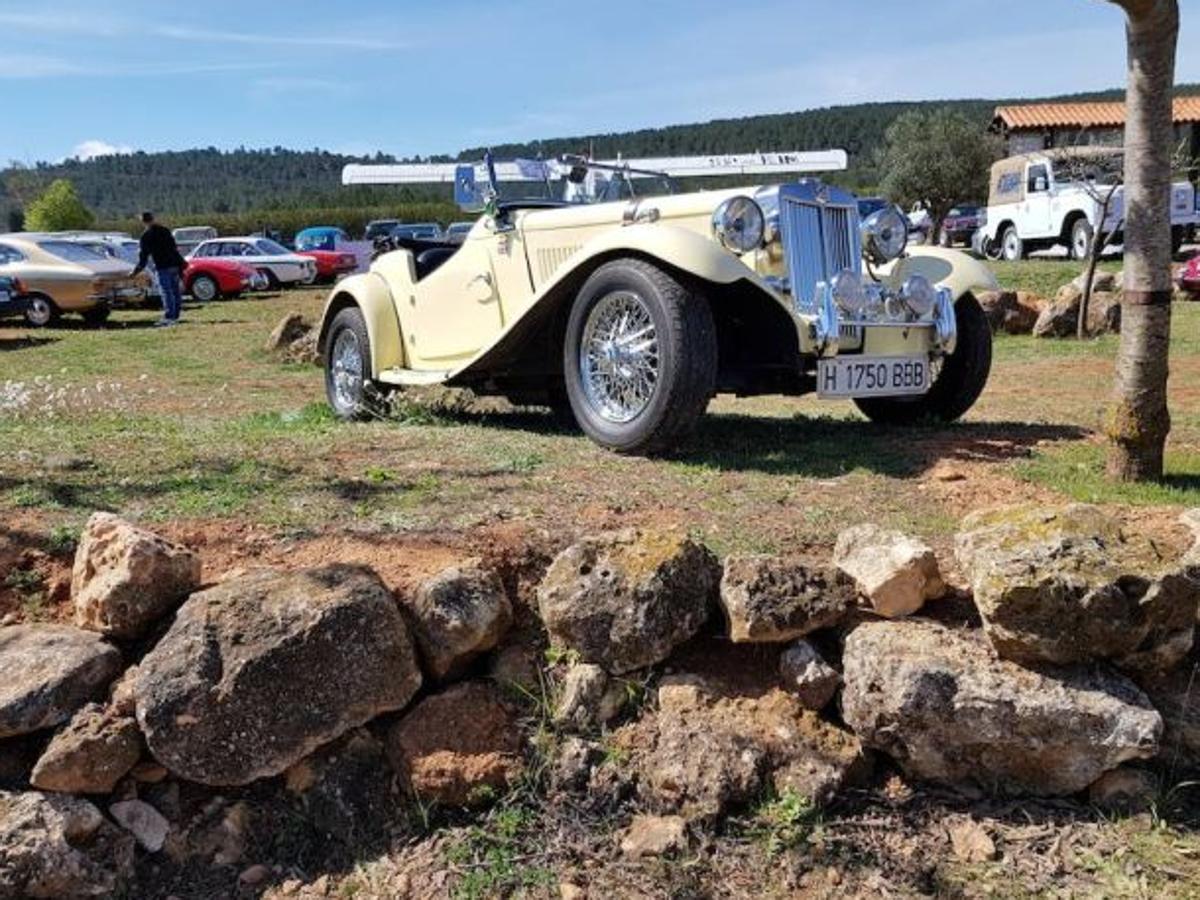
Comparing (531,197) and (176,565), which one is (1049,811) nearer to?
(176,565)

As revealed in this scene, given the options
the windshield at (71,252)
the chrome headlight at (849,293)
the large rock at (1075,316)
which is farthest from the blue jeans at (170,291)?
the chrome headlight at (849,293)

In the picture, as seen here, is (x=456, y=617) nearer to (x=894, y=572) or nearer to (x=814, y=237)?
(x=894, y=572)

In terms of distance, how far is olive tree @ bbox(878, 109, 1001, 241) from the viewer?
4006cm

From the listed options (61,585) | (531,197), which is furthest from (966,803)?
(531,197)

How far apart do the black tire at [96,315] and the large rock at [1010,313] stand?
13128 mm

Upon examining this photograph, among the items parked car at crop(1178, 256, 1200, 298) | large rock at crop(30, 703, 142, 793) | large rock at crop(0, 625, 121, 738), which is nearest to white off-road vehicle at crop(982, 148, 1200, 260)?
parked car at crop(1178, 256, 1200, 298)

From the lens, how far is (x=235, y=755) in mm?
3045

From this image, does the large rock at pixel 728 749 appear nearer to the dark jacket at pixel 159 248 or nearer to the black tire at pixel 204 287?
the dark jacket at pixel 159 248

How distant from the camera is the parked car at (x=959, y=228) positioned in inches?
1364

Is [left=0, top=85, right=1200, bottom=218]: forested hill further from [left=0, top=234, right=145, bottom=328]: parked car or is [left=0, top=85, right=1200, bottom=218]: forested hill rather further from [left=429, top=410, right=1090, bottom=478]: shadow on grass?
[left=429, top=410, right=1090, bottom=478]: shadow on grass

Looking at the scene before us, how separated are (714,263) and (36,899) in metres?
3.14

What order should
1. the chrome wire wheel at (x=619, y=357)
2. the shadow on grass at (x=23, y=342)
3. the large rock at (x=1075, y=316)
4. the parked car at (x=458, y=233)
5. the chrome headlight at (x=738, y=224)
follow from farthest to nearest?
the shadow on grass at (x=23, y=342), the large rock at (x=1075, y=316), the parked car at (x=458, y=233), the chrome headlight at (x=738, y=224), the chrome wire wheel at (x=619, y=357)

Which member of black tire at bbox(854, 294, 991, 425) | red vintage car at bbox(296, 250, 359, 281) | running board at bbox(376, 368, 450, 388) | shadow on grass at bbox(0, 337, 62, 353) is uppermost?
red vintage car at bbox(296, 250, 359, 281)

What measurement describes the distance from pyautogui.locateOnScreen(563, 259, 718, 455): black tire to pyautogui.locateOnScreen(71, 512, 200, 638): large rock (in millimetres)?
1930
